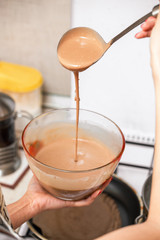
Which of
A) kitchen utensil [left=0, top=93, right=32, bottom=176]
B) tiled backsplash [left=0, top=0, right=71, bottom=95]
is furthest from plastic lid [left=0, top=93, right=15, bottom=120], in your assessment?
tiled backsplash [left=0, top=0, right=71, bottom=95]

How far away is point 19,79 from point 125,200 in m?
0.52

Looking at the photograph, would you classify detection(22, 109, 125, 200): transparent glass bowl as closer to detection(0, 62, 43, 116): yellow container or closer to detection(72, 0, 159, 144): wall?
detection(72, 0, 159, 144): wall

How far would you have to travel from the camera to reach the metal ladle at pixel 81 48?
58cm

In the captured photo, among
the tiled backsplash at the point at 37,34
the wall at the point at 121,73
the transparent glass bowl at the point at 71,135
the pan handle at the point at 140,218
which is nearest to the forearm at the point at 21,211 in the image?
the transparent glass bowl at the point at 71,135

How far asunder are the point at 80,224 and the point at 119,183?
18 cm

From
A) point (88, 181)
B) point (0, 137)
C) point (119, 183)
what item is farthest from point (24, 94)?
point (88, 181)

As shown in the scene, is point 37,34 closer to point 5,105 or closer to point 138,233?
point 5,105

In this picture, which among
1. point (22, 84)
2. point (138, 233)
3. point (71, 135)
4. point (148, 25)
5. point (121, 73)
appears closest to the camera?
point (138, 233)

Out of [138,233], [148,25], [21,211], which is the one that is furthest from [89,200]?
[148,25]

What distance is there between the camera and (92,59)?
59 cm

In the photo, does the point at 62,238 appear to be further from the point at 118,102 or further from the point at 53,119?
the point at 118,102

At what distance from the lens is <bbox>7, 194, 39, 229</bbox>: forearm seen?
0.61 m

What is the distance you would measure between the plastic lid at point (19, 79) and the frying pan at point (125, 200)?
42cm

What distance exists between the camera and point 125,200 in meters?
0.85
